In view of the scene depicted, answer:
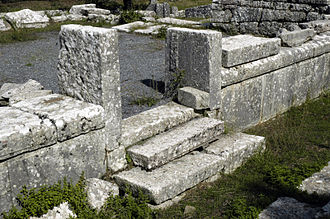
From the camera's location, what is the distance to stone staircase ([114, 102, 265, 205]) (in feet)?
13.7

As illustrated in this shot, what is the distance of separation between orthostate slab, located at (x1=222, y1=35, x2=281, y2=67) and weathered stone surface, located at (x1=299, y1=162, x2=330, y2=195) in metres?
1.93

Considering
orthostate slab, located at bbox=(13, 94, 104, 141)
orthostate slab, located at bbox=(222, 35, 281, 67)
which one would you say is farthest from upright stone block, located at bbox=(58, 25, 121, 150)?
orthostate slab, located at bbox=(222, 35, 281, 67)

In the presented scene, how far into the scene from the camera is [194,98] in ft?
17.7

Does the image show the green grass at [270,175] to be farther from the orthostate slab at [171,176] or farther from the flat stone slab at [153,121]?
the flat stone slab at [153,121]

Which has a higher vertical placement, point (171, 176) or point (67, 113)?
point (67, 113)

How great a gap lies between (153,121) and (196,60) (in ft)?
3.67

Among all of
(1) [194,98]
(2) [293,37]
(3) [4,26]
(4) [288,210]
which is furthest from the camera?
(3) [4,26]

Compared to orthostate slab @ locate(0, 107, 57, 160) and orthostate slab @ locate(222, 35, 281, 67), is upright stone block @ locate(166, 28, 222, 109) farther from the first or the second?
orthostate slab @ locate(0, 107, 57, 160)

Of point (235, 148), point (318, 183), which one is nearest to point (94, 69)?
point (235, 148)

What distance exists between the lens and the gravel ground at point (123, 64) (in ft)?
21.2

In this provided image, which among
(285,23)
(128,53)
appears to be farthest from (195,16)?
(128,53)

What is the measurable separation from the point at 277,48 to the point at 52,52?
17.7ft

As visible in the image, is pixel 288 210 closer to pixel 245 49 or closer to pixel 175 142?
pixel 175 142

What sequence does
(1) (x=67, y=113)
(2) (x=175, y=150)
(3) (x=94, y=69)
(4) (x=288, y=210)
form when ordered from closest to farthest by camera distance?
(4) (x=288, y=210) < (1) (x=67, y=113) < (3) (x=94, y=69) < (2) (x=175, y=150)
